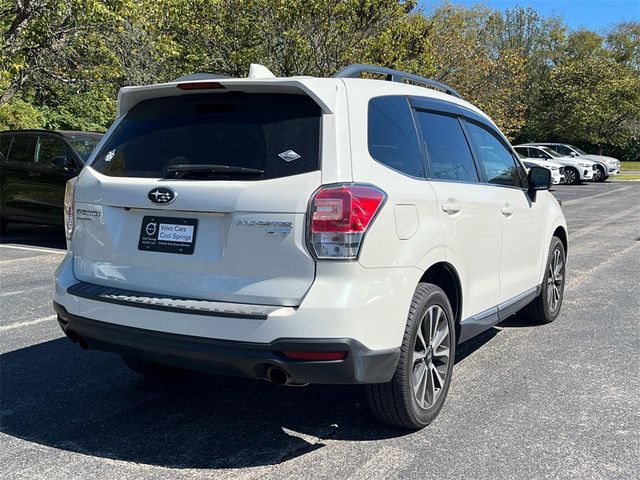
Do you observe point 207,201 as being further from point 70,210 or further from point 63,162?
point 63,162

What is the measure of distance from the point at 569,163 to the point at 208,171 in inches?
1075

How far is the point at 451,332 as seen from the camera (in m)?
3.77

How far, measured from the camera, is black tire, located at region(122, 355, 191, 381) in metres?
4.27

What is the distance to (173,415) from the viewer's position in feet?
12.4

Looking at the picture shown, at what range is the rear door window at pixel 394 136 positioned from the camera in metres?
3.31

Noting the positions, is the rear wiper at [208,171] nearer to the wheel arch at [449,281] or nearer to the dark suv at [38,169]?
the wheel arch at [449,281]

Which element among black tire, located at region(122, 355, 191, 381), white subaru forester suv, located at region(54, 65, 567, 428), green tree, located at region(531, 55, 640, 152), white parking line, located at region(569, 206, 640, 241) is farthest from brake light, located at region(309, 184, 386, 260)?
green tree, located at region(531, 55, 640, 152)

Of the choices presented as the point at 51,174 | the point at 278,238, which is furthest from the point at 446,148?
the point at 51,174

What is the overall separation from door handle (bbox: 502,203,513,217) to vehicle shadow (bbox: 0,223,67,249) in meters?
7.86

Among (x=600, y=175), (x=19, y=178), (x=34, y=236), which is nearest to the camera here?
(x=19, y=178)

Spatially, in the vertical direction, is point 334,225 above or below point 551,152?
below

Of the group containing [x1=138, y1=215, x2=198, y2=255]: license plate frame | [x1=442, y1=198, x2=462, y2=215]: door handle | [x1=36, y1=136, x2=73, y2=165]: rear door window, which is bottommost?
[x1=138, y1=215, x2=198, y2=255]: license plate frame

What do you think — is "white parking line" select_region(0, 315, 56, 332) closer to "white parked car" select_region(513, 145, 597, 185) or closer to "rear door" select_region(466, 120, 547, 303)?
"rear door" select_region(466, 120, 547, 303)

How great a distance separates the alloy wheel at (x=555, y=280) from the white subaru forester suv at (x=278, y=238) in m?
2.18
